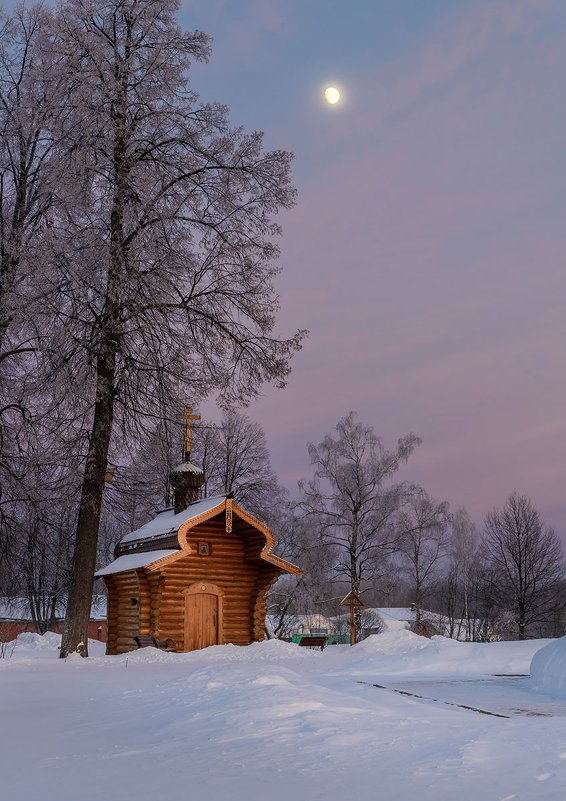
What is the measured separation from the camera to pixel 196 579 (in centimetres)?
2300

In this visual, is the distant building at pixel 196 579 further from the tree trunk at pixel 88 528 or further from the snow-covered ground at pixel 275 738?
the snow-covered ground at pixel 275 738

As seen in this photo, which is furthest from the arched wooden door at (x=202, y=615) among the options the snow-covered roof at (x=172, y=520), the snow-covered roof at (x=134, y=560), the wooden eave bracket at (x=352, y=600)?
the wooden eave bracket at (x=352, y=600)

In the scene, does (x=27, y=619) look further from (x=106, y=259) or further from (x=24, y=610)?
(x=106, y=259)

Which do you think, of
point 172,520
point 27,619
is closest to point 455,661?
point 172,520

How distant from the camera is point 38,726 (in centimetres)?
887

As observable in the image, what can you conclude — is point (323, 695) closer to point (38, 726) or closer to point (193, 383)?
point (38, 726)

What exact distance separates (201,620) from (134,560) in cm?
278

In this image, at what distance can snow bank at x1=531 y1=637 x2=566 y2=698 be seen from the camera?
12463 mm

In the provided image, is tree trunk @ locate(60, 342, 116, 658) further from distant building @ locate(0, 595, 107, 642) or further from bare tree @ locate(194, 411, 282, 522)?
distant building @ locate(0, 595, 107, 642)

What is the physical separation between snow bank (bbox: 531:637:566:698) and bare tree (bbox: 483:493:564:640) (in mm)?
27008

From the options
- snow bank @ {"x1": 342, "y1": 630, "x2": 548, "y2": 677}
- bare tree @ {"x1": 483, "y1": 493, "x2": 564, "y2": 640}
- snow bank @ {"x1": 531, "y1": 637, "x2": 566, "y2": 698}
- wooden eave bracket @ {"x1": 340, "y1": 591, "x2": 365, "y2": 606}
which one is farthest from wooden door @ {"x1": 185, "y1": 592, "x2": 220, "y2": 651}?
bare tree @ {"x1": 483, "y1": 493, "x2": 564, "y2": 640}

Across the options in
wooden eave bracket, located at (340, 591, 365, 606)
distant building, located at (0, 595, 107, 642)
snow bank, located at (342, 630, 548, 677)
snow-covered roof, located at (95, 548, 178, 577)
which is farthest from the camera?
distant building, located at (0, 595, 107, 642)

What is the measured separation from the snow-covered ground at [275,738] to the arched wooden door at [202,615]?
8.54 metres

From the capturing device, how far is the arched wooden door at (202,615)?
74.3ft
